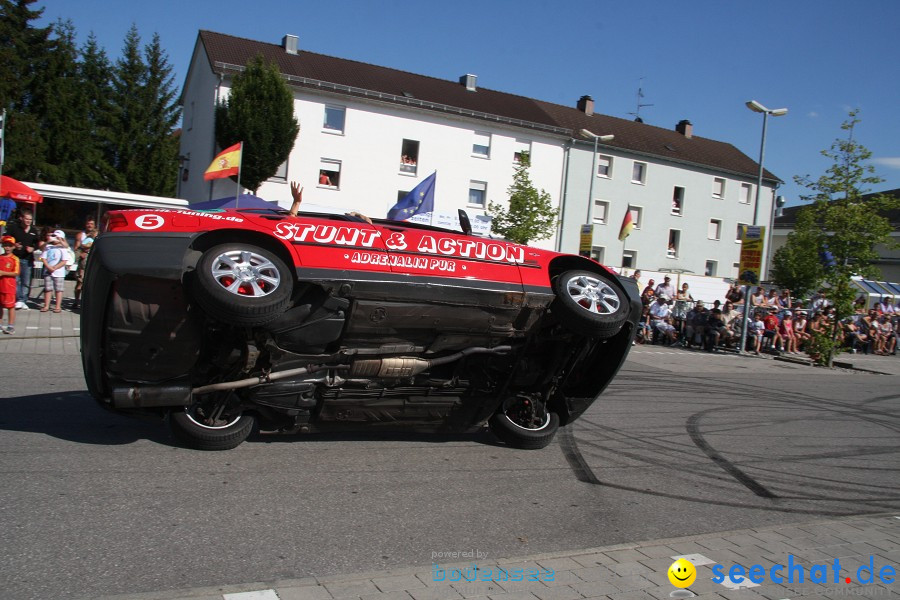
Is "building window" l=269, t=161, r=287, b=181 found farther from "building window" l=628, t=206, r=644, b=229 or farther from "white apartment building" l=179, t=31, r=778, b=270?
"building window" l=628, t=206, r=644, b=229

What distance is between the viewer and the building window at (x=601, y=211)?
4662 cm

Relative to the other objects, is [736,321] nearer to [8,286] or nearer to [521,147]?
[8,286]

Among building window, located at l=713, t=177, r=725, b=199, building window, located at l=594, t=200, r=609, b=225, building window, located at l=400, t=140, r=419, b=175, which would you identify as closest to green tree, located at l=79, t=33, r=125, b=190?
building window, located at l=400, t=140, r=419, b=175

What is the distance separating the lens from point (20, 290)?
14.3 meters

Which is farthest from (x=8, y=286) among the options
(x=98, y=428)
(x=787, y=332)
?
(x=787, y=332)

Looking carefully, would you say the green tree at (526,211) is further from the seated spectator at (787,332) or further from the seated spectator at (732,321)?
the seated spectator at (787,332)

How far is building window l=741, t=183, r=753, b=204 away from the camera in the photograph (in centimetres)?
5238

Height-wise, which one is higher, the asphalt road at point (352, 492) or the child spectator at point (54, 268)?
the child spectator at point (54, 268)

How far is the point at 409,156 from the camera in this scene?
3912 centimetres

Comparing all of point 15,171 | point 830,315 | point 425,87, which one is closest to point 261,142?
point 425,87

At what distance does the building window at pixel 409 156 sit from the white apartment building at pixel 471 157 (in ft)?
0.19

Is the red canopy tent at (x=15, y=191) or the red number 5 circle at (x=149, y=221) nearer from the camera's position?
the red number 5 circle at (x=149, y=221)

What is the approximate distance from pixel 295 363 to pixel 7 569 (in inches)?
89.4

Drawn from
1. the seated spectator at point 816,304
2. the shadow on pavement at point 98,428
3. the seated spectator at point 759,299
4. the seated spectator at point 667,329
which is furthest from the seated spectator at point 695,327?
the shadow on pavement at point 98,428
